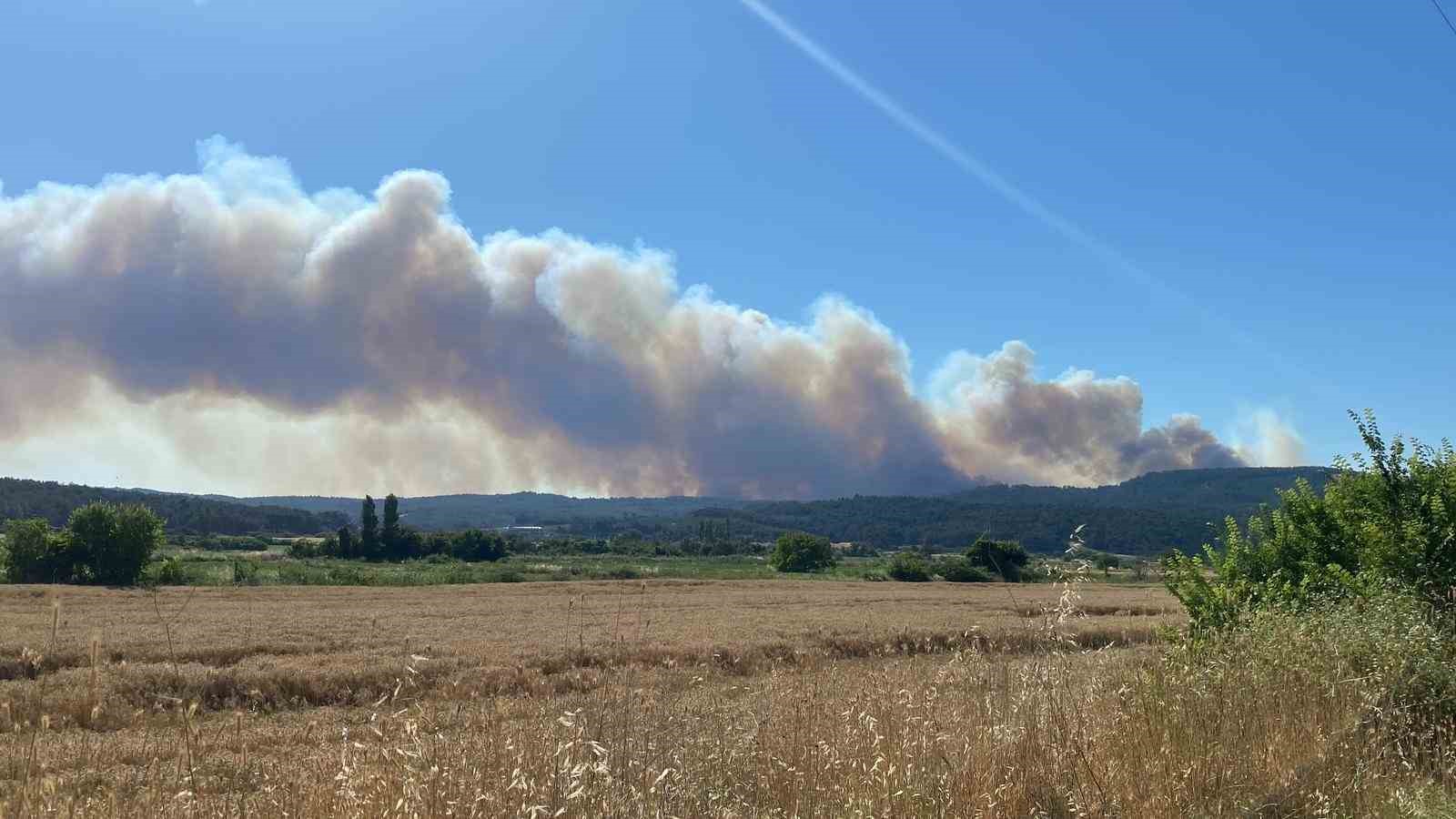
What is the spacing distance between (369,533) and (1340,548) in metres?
122

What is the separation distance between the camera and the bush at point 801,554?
390ft

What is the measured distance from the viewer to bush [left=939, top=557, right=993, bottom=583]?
3856 inches

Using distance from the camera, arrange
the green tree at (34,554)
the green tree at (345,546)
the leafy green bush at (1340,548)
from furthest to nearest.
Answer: the green tree at (345,546) → the green tree at (34,554) → the leafy green bush at (1340,548)

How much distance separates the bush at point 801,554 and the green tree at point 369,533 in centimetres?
5087

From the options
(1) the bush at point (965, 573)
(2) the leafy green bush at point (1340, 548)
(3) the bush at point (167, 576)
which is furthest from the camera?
(1) the bush at point (965, 573)

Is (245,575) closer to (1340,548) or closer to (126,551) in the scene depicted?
(126,551)

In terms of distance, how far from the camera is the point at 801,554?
120 metres

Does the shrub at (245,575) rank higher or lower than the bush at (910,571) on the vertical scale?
higher

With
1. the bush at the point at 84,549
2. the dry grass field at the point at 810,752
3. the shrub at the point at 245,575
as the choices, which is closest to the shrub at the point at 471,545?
the shrub at the point at 245,575

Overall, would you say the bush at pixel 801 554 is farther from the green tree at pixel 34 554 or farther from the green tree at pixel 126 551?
the green tree at pixel 34 554

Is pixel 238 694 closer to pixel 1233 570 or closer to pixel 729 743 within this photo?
pixel 729 743

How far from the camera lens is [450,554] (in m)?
126

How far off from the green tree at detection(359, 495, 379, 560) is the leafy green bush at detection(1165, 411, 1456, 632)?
116 metres

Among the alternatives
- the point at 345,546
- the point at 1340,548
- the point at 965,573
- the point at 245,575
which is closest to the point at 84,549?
the point at 245,575
